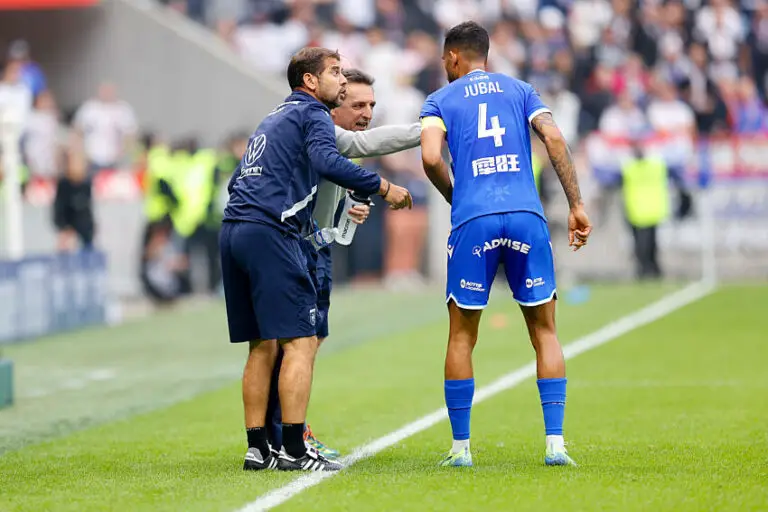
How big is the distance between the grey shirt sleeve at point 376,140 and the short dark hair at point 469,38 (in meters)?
0.48

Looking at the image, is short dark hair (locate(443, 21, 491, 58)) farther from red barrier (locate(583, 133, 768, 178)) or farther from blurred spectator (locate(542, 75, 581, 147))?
blurred spectator (locate(542, 75, 581, 147))

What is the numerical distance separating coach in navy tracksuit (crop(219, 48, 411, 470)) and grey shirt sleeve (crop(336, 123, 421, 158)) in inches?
8.5

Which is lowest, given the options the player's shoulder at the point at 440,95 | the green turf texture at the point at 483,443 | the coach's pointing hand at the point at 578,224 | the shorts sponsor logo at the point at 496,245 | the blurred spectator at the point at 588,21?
the green turf texture at the point at 483,443

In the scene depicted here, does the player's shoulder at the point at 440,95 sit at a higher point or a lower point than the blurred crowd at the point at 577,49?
lower

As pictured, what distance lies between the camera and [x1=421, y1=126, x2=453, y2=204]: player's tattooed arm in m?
7.62

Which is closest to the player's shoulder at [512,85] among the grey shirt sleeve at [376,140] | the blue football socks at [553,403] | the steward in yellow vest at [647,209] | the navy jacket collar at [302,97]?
the grey shirt sleeve at [376,140]

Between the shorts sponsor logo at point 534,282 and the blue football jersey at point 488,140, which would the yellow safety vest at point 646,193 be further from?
the shorts sponsor logo at point 534,282

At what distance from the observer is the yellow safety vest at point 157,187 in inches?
851

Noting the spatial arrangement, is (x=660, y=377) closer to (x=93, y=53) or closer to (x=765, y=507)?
(x=765, y=507)

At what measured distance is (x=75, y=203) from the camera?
20.5 m

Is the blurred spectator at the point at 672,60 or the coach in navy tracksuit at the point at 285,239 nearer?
the coach in navy tracksuit at the point at 285,239

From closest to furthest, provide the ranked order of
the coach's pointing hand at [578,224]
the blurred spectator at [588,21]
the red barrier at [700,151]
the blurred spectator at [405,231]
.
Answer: the coach's pointing hand at [578,224] < the red barrier at [700,151] < the blurred spectator at [405,231] < the blurred spectator at [588,21]

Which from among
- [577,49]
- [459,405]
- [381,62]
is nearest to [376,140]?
[459,405]

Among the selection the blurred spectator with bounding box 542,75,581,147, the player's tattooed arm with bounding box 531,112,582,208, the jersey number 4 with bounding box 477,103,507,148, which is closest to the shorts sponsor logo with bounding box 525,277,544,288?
the player's tattooed arm with bounding box 531,112,582,208
